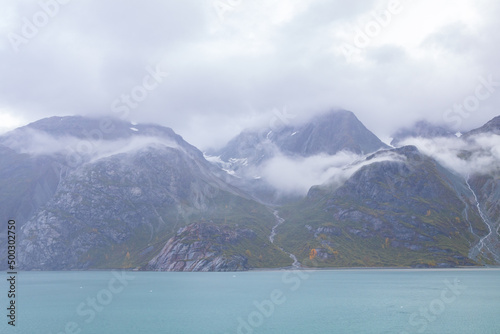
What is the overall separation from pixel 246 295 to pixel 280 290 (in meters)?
21.4

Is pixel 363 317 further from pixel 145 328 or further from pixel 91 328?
pixel 91 328

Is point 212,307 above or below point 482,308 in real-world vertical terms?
above

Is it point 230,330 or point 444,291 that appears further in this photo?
point 444,291

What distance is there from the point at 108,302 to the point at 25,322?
35623 mm

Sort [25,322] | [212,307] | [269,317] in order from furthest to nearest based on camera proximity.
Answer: [212,307] → [269,317] → [25,322]

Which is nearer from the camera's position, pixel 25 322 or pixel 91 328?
pixel 91 328

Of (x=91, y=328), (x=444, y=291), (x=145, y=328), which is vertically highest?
(x=91, y=328)

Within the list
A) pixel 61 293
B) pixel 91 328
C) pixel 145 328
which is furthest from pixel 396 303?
pixel 61 293

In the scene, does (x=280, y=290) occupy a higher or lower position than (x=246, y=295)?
lower

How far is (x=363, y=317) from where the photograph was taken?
10294cm

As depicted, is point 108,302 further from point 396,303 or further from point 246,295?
point 396,303

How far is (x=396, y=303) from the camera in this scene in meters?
124

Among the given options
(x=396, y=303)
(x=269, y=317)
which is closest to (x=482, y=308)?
(x=396, y=303)

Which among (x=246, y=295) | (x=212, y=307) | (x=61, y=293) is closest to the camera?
(x=212, y=307)
